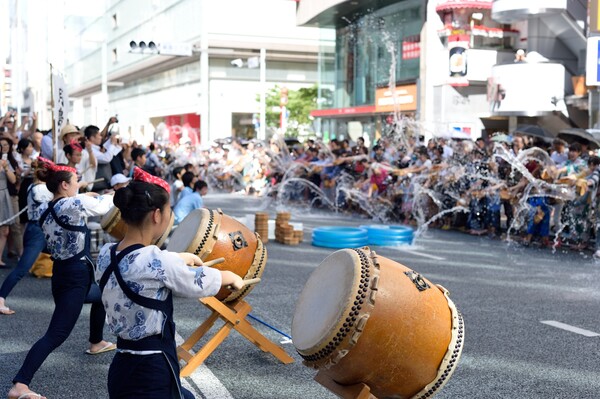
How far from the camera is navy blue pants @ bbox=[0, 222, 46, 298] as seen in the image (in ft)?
21.1

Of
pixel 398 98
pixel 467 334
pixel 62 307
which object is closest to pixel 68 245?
pixel 62 307

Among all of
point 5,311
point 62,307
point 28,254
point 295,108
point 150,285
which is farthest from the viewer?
point 295,108

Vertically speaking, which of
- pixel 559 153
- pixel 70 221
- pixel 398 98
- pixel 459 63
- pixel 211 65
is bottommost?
pixel 70 221

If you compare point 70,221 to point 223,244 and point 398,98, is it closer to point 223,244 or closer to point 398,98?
point 223,244

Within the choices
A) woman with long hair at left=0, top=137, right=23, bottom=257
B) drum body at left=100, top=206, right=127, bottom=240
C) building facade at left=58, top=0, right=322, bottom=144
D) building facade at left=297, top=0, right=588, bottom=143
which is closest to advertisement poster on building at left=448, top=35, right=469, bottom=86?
building facade at left=297, top=0, right=588, bottom=143

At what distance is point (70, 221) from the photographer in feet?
15.9

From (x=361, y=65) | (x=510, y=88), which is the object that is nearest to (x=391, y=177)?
(x=510, y=88)

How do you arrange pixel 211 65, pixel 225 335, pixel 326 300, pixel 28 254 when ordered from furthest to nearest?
pixel 211 65 < pixel 28 254 < pixel 225 335 < pixel 326 300

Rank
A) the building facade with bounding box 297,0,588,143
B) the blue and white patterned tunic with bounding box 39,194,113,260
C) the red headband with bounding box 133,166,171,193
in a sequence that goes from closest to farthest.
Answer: the red headband with bounding box 133,166,171,193, the blue and white patterned tunic with bounding box 39,194,113,260, the building facade with bounding box 297,0,588,143

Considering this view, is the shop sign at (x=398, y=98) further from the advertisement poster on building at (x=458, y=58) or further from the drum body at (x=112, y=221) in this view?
the drum body at (x=112, y=221)

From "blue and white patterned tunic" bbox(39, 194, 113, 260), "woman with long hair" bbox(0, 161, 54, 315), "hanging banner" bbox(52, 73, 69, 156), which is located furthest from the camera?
"hanging banner" bbox(52, 73, 69, 156)

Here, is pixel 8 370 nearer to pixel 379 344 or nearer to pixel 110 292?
pixel 110 292

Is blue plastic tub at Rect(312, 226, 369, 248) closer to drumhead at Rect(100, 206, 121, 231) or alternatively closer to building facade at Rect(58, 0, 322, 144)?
drumhead at Rect(100, 206, 121, 231)

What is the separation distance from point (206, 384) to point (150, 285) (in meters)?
1.93
